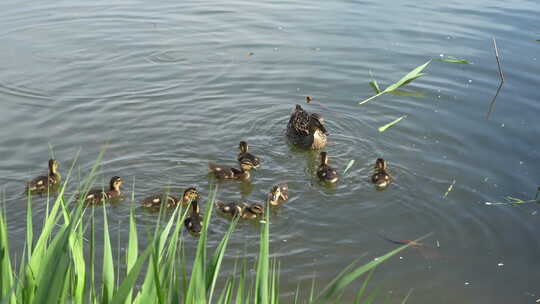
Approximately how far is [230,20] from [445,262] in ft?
25.4

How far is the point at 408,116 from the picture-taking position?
29.3ft

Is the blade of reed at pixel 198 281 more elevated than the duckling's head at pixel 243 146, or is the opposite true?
the blade of reed at pixel 198 281

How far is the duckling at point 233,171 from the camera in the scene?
7.22 meters

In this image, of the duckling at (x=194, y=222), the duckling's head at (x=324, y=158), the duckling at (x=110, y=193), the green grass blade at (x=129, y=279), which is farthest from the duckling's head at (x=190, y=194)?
the green grass blade at (x=129, y=279)

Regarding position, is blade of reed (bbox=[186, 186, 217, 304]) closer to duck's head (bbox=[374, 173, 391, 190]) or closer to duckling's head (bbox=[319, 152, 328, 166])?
duck's head (bbox=[374, 173, 391, 190])

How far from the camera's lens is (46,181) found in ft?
22.3

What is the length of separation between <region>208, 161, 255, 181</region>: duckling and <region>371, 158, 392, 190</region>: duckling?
4.18ft

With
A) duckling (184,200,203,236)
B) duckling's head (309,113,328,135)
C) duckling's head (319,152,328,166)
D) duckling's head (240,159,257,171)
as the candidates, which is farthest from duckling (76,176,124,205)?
duckling's head (309,113,328,135)

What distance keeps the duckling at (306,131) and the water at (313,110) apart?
0.48ft

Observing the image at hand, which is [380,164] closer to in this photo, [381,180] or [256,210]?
[381,180]

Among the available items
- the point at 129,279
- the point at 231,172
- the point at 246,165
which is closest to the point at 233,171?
the point at 231,172

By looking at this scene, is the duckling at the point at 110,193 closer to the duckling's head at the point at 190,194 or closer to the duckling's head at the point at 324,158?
the duckling's head at the point at 190,194

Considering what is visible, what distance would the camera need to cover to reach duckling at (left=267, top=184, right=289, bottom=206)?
21.9 ft

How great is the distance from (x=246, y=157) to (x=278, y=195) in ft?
2.63
